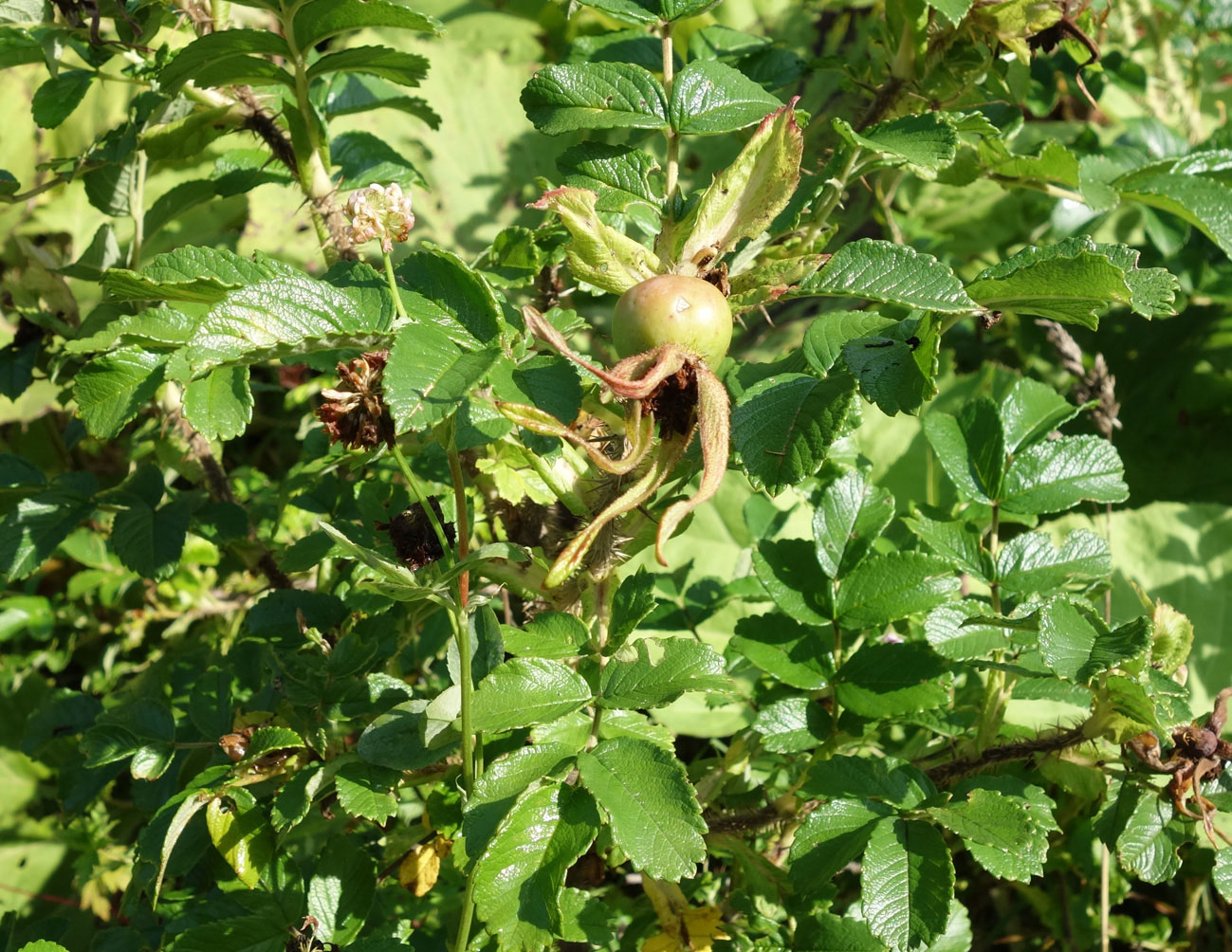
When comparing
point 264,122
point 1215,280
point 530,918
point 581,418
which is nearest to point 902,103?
point 581,418

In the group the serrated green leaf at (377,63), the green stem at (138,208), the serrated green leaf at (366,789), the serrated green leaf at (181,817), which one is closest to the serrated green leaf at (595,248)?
the serrated green leaf at (377,63)

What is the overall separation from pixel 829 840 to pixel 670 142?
606 millimetres

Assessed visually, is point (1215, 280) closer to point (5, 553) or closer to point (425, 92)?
point (425, 92)

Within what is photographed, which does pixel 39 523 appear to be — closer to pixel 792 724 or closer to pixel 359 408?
pixel 359 408

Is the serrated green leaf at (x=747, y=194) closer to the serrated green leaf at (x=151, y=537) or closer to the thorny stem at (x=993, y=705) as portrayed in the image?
the thorny stem at (x=993, y=705)

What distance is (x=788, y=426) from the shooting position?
0.68 meters

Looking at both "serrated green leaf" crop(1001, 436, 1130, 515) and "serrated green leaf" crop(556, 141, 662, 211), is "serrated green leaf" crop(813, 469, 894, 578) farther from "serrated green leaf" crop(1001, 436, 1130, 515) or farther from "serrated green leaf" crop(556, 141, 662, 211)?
"serrated green leaf" crop(556, 141, 662, 211)

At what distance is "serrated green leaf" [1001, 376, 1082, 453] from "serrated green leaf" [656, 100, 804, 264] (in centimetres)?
48

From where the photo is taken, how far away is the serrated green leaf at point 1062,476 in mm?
1031

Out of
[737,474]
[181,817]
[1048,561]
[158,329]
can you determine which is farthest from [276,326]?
[737,474]

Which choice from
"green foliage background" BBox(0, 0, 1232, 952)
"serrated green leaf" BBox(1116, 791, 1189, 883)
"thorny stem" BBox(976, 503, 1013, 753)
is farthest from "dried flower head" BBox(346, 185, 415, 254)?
"serrated green leaf" BBox(1116, 791, 1189, 883)

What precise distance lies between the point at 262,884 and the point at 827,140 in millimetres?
1731

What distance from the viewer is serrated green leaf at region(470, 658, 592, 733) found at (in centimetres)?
74

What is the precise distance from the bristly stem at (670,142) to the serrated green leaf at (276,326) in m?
0.23
